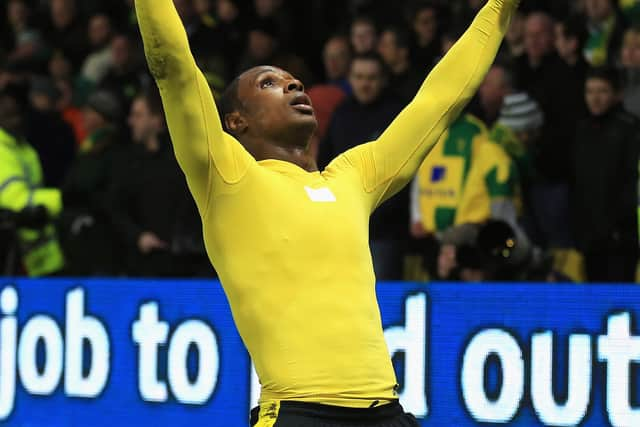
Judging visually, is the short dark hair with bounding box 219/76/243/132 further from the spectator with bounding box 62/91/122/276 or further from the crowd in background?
the spectator with bounding box 62/91/122/276

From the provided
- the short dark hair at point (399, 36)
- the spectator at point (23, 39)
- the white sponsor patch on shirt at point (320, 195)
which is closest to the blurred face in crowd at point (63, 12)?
the spectator at point (23, 39)

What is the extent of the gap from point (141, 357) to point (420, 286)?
5.64 ft

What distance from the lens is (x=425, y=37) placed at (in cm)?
934

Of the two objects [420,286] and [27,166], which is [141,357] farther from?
[27,166]

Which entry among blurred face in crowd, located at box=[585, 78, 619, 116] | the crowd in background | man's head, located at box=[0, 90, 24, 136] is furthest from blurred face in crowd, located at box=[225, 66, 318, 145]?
man's head, located at box=[0, 90, 24, 136]

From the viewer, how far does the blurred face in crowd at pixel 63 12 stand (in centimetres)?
1214

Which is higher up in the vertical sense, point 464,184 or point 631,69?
point 631,69

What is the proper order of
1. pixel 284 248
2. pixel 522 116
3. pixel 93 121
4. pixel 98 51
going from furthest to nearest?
pixel 98 51
pixel 93 121
pixel 522 116
pixel 284 248

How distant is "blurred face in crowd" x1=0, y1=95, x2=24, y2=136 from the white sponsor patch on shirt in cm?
565

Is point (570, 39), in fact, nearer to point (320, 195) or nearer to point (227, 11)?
point (227, 11)

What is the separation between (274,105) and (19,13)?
923 cm

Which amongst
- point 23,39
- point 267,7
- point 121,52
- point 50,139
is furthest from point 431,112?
point 23,39

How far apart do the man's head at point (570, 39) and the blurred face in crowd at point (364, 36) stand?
1.33 meters

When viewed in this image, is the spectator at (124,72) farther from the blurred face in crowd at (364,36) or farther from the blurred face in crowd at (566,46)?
the blurred face in crowd at (566,46)
